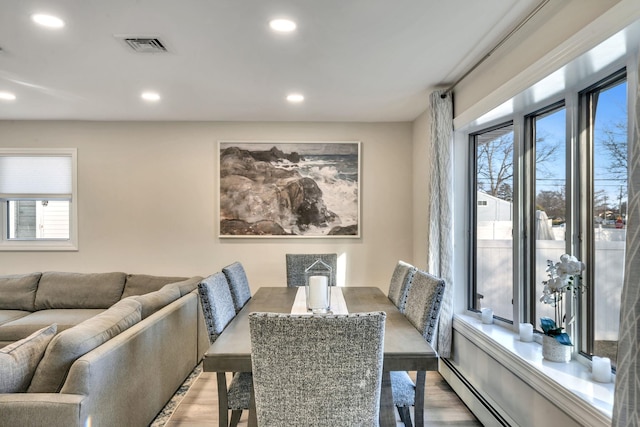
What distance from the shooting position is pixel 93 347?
2014 mm

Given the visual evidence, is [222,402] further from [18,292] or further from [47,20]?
[18,292]

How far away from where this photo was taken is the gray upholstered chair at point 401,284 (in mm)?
2797

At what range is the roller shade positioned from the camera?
181 inches

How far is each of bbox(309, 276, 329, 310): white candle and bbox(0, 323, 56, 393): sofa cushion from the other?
1.40 m

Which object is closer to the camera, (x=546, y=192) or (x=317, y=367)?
(x=317, y=367)

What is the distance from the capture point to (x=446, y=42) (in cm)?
246

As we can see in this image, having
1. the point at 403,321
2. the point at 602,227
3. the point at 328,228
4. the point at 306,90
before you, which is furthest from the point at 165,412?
the point at 602,227

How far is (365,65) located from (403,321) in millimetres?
1770

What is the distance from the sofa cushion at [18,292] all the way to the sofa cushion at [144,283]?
2.92ft

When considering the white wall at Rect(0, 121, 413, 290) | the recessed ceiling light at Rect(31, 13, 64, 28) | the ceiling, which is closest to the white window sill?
the ceiling

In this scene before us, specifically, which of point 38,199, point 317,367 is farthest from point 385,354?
point 38,199

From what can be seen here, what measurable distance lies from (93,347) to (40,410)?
1.24 feet

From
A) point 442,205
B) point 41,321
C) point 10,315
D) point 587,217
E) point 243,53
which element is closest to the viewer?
point 587,217

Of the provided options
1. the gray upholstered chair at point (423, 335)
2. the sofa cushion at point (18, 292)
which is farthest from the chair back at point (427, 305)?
the sofa cushion at point (18, 292)
